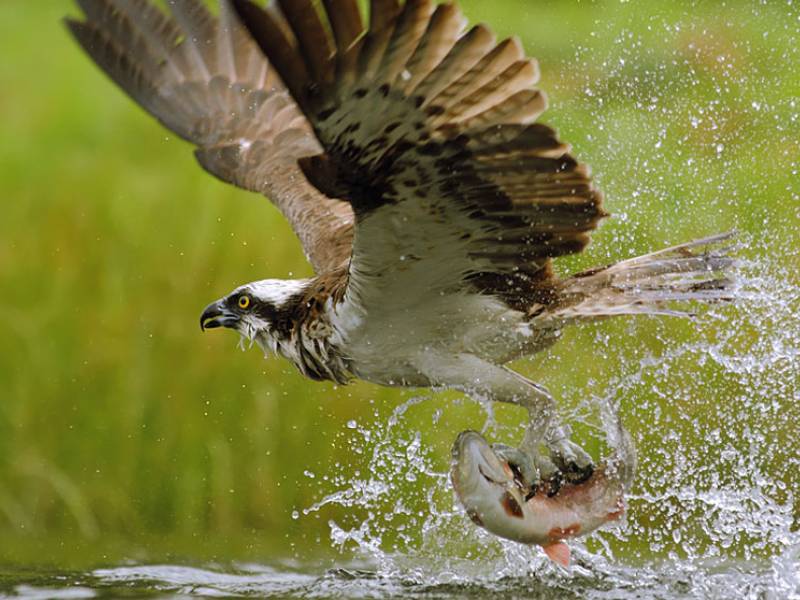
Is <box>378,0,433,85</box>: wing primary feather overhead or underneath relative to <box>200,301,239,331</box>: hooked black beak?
overhead

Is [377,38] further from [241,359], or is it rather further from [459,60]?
[241,359]

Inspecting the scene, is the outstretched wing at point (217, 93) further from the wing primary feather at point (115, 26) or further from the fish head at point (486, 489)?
the fish head at point (486, 489)

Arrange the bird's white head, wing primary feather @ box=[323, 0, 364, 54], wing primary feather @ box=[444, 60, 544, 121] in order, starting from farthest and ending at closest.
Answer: the bird's white head
wing primary feather @ box=[444, 60, 544, 121]
wing primary feather @ box=[323, 0, 364, 54]

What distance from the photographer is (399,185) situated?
4.76 m

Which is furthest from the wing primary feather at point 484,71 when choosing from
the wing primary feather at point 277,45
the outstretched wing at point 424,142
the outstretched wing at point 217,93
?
the outstretched wing at point 217,93

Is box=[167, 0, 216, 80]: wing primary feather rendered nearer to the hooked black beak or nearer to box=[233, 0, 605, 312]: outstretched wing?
the hooked black beak

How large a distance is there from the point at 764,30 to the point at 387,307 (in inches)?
230

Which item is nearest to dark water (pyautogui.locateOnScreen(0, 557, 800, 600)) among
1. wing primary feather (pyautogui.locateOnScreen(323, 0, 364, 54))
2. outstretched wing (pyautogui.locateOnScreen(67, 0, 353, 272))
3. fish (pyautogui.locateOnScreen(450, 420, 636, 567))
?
fish (pyautogui.locateOnScreen(450, 420, 636, 567))

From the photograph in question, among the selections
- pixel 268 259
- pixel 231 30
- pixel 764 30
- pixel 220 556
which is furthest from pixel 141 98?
pixel 764 30

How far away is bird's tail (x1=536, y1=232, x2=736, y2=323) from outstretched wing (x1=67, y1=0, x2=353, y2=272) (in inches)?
52.9

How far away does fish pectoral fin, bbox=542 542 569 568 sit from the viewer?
5344 mm

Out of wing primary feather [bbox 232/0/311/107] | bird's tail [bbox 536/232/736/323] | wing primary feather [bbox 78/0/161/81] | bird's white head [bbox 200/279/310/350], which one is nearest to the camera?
wing primary feather [bbox 232/0/311/107]

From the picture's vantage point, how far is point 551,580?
5668mm

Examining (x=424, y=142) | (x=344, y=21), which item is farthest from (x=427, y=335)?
(x=344, y=21)
